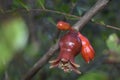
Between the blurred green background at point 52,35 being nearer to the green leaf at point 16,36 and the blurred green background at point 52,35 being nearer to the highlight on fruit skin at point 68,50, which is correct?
the highlight on fruit skin at point 68,50

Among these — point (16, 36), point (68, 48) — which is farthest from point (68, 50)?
point (16, 36)

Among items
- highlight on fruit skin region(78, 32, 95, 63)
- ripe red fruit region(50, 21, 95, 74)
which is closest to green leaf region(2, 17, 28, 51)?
ripe red fruit region(50, 21, 95, 74)

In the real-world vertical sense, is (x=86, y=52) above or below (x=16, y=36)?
below

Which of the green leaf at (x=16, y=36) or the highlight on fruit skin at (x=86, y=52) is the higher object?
the green leaf at (x=16, y=36)

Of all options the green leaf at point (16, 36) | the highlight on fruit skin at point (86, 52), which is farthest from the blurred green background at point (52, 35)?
the green leaf at point (16, 36)

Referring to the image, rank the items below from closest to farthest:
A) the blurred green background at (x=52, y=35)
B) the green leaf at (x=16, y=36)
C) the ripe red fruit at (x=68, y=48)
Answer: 1. the green leaf at (x=16, y=36)
2. the ripe red fruit at (x=68, y=48)
3. the blurred green background at (x=52, y=35)

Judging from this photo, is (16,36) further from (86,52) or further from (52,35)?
(52,35)

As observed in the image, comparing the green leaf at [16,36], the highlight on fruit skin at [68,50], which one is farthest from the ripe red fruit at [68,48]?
the green leaf at [16,36]

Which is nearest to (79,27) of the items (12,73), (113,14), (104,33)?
(12,73)

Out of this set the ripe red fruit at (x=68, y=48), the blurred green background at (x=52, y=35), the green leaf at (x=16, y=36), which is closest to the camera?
the green leaf at (x=16, y=36)

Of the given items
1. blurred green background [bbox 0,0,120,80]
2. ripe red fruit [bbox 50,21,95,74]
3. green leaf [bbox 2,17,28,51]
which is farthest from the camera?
blurred green background [bbox 0,0,120,80]

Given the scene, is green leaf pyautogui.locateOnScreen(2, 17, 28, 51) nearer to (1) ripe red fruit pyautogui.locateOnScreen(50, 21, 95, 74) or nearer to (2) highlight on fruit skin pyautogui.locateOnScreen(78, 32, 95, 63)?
(1) ripe red fruit pyautogui.locateOnScreen(50, 21, 95, 74)

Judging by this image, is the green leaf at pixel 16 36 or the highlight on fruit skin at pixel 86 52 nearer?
the green leaf at pixel 16 36
